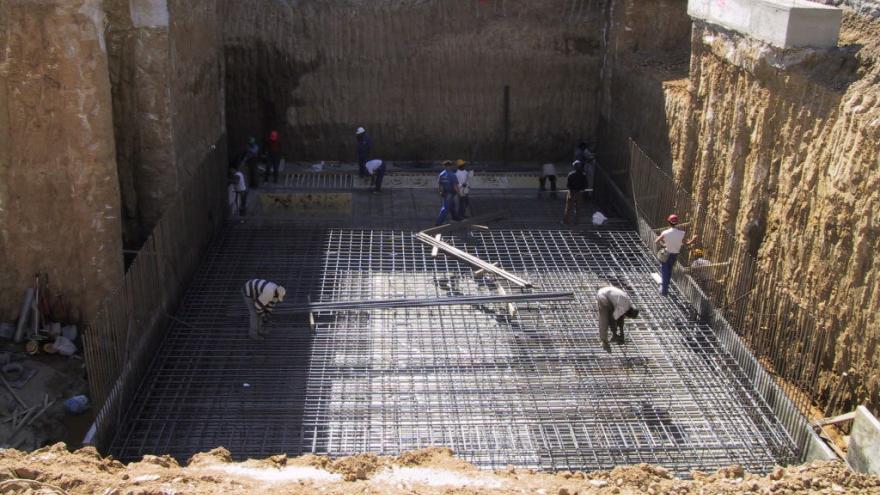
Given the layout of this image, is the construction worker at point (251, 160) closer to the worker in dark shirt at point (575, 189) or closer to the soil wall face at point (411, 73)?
the soil wall face at point (411, 73)

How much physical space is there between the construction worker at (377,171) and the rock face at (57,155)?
5645 millimetres

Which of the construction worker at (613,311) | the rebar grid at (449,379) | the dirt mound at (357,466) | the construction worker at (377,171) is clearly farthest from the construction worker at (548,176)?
the dirt mound at (357,466)

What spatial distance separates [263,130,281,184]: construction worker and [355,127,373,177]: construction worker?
1.37m

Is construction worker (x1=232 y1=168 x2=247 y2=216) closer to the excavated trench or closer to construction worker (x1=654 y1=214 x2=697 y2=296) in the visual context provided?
the excavated trench

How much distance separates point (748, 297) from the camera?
8750 mm

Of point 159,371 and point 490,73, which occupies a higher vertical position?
point 490,73

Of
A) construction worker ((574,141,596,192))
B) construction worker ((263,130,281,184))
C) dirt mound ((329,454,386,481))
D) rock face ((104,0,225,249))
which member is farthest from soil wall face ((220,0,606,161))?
dirt mound ((329,454,386,481))

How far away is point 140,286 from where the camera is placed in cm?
835

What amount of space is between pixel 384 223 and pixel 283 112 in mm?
3606

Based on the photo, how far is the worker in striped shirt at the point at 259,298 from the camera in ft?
28.6

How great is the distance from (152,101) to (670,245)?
20.1 ft

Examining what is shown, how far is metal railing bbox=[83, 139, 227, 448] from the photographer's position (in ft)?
23.5

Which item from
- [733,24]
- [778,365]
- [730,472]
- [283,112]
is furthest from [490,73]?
[730,472]

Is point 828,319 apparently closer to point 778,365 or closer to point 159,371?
point 778,365
